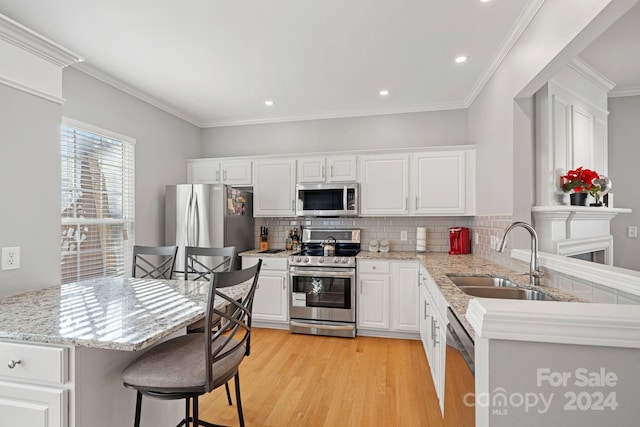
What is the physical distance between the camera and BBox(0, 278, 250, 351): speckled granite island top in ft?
3.53

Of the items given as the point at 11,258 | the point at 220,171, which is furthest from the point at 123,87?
the point at 11,258

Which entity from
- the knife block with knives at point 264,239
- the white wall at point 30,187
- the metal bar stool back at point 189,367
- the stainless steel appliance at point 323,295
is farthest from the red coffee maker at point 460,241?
the white wall at point 30,187

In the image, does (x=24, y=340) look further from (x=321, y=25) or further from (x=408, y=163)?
(x=408, y=163)

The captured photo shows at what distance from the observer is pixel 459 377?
1233 millimetres

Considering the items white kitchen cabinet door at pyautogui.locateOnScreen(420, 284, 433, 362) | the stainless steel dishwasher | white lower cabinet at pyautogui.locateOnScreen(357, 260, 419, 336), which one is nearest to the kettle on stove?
white lower cabinet at pyautogui.locateOnScreen(357, 260, 419, 336)

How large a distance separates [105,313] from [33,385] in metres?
0.31

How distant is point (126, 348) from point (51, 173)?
1.48 m

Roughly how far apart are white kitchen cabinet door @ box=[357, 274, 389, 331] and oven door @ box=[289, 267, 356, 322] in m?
0.09

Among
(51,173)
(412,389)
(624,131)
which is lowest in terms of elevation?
(412,389)

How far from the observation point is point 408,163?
11.5 ft

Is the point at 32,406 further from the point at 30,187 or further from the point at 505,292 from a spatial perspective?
the point at 505,292

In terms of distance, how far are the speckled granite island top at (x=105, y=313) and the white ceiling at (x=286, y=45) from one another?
5.92ft

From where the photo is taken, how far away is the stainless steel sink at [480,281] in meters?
2.06

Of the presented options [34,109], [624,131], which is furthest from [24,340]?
[624,131]
